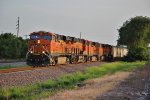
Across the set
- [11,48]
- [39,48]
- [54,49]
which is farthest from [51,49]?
[11,48]

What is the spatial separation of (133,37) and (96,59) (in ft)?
84.9

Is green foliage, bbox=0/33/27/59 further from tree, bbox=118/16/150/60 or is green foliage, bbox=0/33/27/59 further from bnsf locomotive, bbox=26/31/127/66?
tree, bbox=118/16/150/60

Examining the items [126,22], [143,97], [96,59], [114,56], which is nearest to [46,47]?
[143,97]

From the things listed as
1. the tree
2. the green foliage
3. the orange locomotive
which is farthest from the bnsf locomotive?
the tree

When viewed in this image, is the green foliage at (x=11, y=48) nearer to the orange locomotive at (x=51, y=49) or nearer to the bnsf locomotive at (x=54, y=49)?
the bnsf locomotive at (x=54, y=49)

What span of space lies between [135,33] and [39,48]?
53.8 metres

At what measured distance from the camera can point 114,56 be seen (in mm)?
76812

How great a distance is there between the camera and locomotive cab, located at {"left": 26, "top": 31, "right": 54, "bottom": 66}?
1401 inches

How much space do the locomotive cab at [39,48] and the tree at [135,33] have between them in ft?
148

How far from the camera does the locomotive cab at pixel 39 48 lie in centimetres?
3559

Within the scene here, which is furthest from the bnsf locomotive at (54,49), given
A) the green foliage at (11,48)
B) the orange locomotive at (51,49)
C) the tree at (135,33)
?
the tree at (135,33)

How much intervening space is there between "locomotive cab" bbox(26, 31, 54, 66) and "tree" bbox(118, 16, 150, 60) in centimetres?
4512

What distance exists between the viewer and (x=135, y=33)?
8725cm

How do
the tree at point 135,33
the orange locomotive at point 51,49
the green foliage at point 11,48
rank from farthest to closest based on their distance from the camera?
the tree at point 135,33, the green foliage at point 11,48, the orange locomotive at point 51,49
